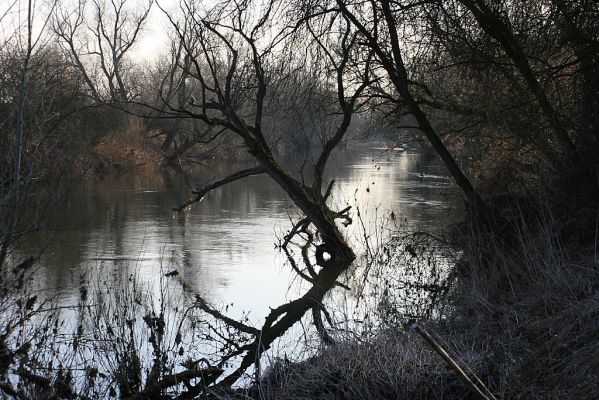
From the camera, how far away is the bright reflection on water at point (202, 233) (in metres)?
11.4

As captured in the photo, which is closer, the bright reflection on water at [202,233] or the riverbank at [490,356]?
the riverbank at [490,356]

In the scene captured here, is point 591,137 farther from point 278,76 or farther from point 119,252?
point 119,252

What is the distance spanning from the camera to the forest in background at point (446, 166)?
18.4 ft

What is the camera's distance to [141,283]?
10.8 meters

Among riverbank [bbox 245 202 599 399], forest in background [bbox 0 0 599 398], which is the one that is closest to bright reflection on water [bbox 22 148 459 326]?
forest in background [bbox 0 0 599 398]

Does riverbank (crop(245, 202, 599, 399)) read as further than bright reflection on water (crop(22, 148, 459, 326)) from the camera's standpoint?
No

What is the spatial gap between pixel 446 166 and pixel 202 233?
612 cm

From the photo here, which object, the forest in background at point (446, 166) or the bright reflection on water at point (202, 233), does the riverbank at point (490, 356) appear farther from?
the bright reflection on water at point (202, 233)

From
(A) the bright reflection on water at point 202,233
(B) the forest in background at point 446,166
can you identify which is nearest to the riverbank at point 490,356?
(B) the forest in background at point 446,166

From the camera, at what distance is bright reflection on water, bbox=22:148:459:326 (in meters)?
11.4

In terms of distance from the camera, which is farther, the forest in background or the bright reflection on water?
the bright reflection on water

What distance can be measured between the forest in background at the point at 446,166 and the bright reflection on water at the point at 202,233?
757 millimetres

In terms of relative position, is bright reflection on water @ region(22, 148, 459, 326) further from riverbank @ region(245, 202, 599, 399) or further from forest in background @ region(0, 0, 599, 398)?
riverbank @ region(245, 202, 599, 399)

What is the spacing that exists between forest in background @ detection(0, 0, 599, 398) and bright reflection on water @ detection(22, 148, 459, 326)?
0.76 m
